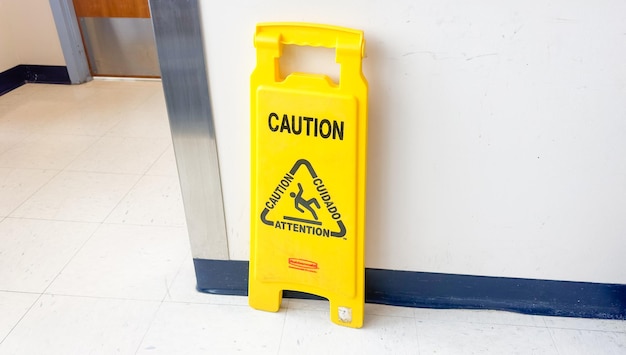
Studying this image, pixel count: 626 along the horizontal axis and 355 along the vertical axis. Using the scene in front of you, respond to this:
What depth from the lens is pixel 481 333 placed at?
1.40 metres

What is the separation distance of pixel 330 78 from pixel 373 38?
0.50 ft

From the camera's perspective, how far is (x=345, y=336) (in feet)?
4.58

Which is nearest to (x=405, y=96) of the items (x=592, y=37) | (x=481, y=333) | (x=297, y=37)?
(x=297, y=37)

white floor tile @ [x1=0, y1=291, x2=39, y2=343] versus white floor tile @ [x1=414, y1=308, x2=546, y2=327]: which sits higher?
white floor tile @ [x1=0, y1=291, x2=39, y2=343]

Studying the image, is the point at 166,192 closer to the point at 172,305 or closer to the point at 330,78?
the point at 172,305

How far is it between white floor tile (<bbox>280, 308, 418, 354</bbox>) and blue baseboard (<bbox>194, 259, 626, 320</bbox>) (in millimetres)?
93

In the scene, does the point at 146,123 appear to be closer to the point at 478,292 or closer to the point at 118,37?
the point at 118,37

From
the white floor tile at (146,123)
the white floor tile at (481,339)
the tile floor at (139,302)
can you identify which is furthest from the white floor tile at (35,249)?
the white floor tile at (481,339)

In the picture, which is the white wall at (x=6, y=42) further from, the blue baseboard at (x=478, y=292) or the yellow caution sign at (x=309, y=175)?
the yellow caution sign at (x=309, y=175)

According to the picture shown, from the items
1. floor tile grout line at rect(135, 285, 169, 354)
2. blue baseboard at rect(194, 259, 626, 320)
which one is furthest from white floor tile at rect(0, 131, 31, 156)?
blue baseboard at rect(194, 259, 626, 320)

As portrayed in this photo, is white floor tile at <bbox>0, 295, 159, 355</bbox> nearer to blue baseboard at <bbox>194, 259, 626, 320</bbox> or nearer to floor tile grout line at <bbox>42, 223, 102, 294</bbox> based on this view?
floor tile grout line at <bbox>42, 223, 102, 294</bbox>

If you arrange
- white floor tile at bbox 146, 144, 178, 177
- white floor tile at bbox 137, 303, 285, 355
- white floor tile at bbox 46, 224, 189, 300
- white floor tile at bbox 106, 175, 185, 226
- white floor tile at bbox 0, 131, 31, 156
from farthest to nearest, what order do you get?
white floor tile at bbox 0, 131, 31, 156
white floor tile at bbox 146, 144, 178, 177
white floor tile at bbox 106, 175, 185, 226
white floor tile at bbox 46, 224, 189, 300
white floor tile at bbox 137, 303, 285, 355

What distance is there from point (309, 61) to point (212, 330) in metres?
0.88

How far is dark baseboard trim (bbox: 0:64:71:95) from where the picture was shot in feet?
11.4
